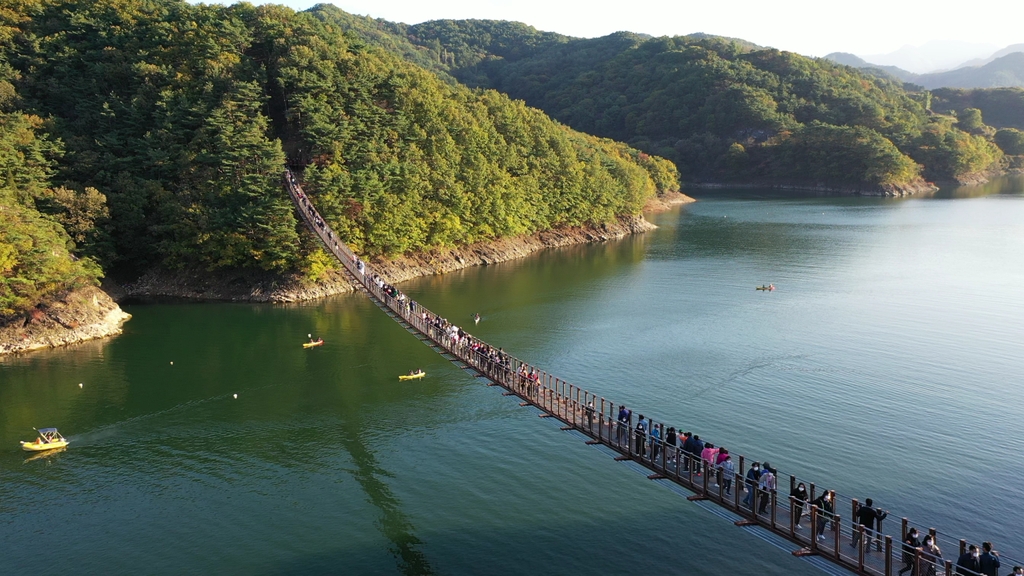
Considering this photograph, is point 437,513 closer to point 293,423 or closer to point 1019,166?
point 293,423

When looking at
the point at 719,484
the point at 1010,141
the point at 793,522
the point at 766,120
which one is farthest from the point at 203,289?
the point at 1010,141

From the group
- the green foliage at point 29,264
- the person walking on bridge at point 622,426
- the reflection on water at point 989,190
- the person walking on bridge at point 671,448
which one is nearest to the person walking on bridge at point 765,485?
the person walking on bridge at point 671,448

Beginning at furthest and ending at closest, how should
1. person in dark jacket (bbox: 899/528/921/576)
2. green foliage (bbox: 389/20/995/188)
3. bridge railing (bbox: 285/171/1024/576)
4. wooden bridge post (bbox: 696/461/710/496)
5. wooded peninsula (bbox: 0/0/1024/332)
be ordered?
1. green foliage (bbox: 389/20/995/188)
2. wooded peninsula (bbox: 0/0/1024/332)
3. wooden bridge post (bbox: 696/461/710/496)
4. bridge railing (bbox: 285/171/1024/576)
5. person in dark jacket (bbox: 899/528/921/576)

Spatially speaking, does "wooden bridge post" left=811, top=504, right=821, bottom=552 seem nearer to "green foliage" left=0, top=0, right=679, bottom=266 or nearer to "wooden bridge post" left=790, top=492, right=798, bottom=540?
"wooden bridge post" left=790, top=492, right=798, bottom=540

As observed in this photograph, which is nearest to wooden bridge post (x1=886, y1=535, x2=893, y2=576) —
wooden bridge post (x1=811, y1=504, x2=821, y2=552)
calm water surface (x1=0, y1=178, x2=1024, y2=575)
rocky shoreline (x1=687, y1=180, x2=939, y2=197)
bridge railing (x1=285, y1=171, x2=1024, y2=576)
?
bridge railing (x1=285, y1=171, x2=1024, y2=576)

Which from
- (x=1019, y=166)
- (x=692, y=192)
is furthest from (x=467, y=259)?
(x=1019, y=166)

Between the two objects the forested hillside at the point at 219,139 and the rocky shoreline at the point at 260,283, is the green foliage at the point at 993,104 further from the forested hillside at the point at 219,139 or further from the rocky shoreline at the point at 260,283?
the rocky shoreline at the point at 260,283
